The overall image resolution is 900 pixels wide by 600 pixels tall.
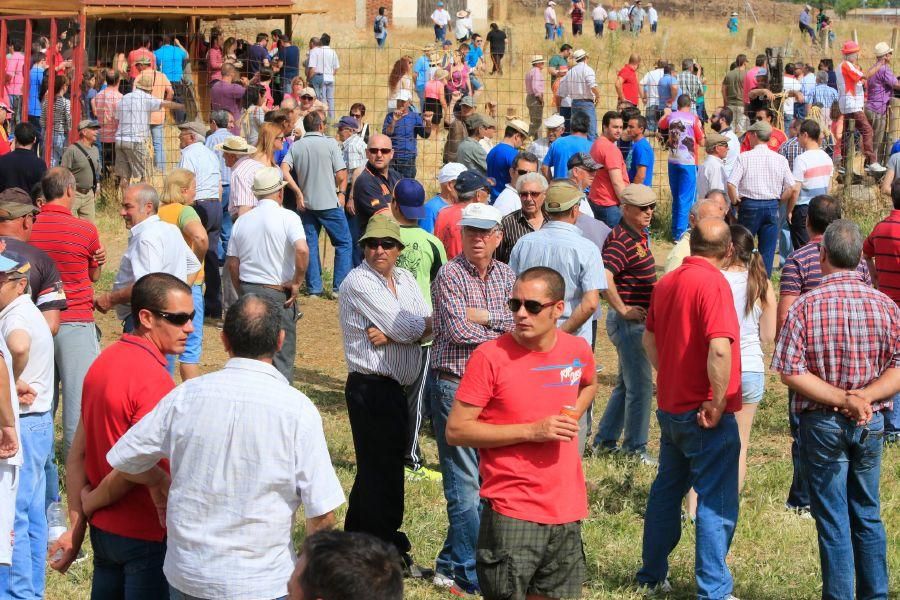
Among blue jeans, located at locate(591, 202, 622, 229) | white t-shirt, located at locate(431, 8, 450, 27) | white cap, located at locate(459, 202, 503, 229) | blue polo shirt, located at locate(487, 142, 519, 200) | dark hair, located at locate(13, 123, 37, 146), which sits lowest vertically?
blue jeans, located at locate(591, 202, 622, 229)

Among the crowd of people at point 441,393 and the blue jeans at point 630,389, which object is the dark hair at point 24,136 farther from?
the blue jeans at point 630,389

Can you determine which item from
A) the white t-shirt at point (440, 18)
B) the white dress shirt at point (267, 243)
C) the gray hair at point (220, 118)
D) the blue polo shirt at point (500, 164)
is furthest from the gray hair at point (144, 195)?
the white t-shirt at point (440, 18)

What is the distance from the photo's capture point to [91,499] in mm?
4039

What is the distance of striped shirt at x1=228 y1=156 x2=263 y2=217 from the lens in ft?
34.5

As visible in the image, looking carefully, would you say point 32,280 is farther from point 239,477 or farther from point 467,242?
point 239,477

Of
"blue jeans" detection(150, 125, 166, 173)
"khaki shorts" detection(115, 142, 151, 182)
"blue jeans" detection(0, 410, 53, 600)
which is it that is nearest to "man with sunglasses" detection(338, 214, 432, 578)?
"blue jeans" detection(0, 410, 53, 600)

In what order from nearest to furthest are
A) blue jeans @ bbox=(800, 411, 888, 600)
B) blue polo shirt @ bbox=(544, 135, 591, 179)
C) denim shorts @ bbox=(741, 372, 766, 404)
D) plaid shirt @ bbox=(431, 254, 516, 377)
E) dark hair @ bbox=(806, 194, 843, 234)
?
1. blue jeans @ bbox=(800, 411, 888, 600)
2. plaid shirt @ bbox=(431, 254, 516, 377)
3. denim shorts @ bbox=(741, 372, 766, 404)
4. dark hair @ bbox=(806, 194, 843, 234)
5. blue polo shirt @ bbox=(544, 135, 591, 179)

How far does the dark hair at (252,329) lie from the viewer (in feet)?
12.3

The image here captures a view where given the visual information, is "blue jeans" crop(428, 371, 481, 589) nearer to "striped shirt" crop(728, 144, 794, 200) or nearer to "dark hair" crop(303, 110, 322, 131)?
"dark hair" crop(303, 110, 322, 131)

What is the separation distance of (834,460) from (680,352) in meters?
0.82

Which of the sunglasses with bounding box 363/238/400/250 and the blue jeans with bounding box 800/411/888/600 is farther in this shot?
the sunglasses with bounding box 363/238/400/250

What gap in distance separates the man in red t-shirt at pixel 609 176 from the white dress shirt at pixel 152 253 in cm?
557

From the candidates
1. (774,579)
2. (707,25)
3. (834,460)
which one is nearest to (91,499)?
(834,460)

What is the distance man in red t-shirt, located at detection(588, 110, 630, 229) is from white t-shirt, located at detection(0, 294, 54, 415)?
7.34 m
